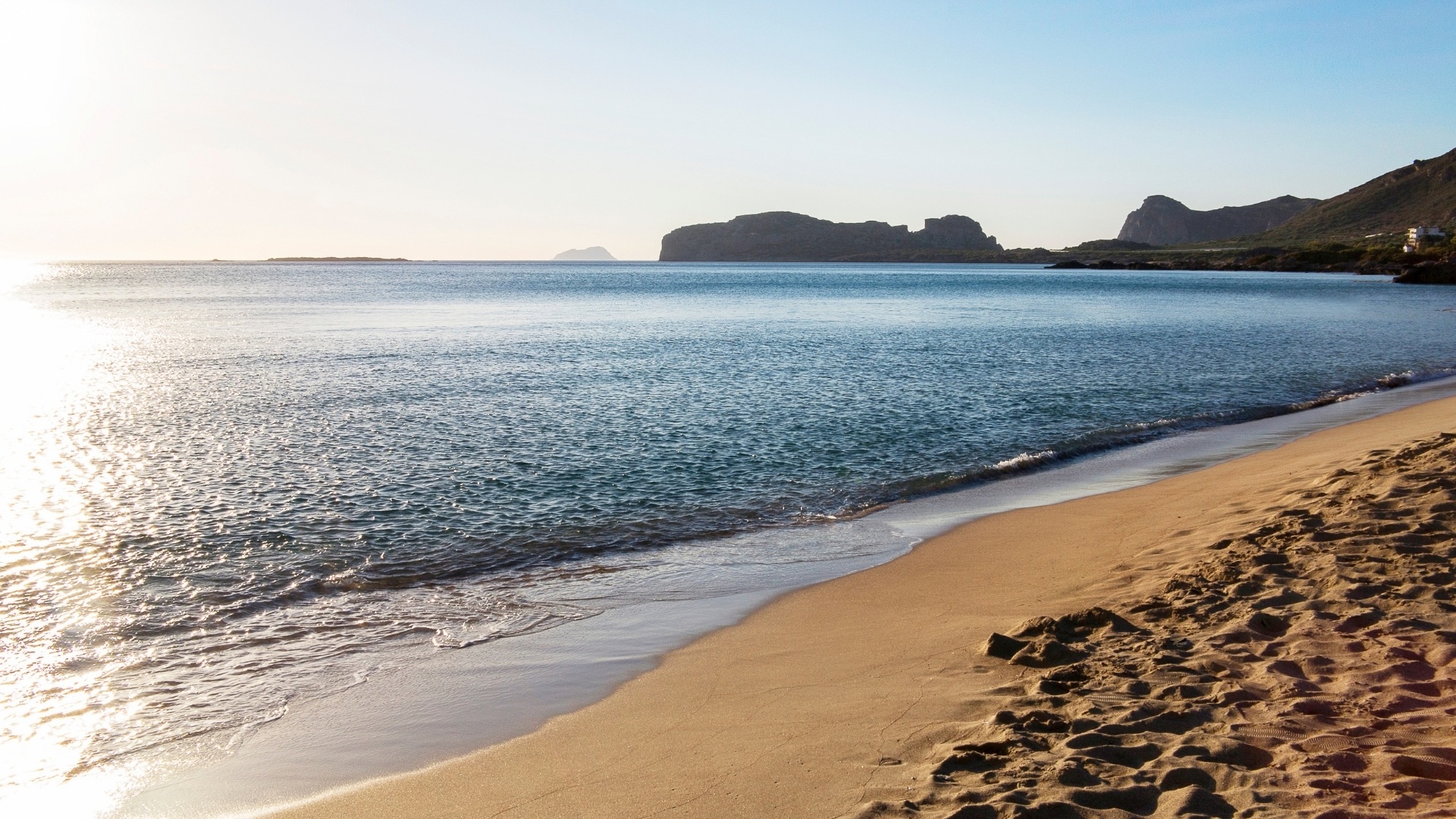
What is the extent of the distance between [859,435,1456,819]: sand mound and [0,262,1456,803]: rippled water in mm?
4119

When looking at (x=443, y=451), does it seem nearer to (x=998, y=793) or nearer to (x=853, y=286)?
(x=998, y=793)

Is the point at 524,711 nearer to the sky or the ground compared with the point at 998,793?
nearer to the ground

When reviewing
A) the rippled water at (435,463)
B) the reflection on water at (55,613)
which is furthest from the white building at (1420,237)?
the reflection on water at (55,613)

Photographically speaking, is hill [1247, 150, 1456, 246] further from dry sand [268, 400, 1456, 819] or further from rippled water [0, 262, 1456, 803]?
dry sand [268, 400, 1456, 819]

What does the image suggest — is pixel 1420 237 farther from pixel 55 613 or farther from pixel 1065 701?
pixel 55 613

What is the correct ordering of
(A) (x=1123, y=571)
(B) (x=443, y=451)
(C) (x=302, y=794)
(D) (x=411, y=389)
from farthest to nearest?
1. (D) (x=411, y=389)
2. (B) (x=443, y=451)
3. (A) (x=1123, y=571)
4. (C) (x=302, y=794)

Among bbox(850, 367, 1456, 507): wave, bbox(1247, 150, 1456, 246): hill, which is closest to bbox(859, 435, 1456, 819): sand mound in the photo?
bbox(850, 367, 1456, 507): wave

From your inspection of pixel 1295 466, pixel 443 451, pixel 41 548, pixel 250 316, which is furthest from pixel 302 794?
pixel 250 316

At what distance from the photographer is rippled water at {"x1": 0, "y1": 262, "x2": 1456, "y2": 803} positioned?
7.70 metres

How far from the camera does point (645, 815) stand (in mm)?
4625

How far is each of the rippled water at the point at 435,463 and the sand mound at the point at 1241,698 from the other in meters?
4.12

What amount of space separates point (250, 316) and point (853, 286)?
68.6m

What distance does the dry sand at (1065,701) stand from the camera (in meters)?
4.40

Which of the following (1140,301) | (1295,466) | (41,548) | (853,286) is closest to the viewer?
(41,548)
